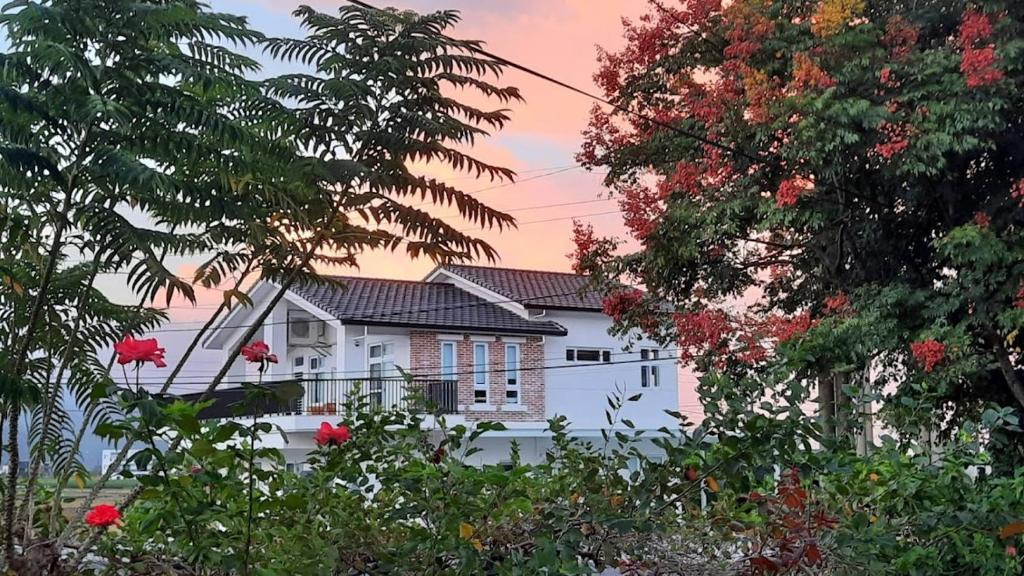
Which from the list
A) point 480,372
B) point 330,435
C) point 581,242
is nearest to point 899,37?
point 581,242

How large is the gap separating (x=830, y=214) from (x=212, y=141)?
171 inches

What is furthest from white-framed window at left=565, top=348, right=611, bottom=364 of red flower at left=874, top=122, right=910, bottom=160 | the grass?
the grass

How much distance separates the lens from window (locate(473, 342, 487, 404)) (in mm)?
10656

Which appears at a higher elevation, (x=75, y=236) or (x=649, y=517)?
(x=75, y=236)

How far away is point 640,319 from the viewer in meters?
6.72

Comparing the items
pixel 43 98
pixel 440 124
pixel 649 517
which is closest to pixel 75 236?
pixel 43 98

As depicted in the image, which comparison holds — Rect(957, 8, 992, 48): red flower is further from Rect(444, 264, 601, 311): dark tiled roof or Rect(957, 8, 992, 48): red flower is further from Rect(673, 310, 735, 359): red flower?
Rect(444, 264, 601, 311): dark tiled roof

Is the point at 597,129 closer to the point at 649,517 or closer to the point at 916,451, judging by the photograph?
the point at 916,451

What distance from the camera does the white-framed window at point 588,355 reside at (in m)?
11.4

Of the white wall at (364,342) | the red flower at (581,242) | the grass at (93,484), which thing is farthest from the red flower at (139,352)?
the white wall at (364,342)

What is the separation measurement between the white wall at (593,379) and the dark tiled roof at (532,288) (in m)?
0.15

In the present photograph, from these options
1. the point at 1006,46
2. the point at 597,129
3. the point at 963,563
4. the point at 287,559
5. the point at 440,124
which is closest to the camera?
the point at 287,559

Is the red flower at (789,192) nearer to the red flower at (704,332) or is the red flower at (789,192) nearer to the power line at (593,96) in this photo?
the power line at (593,96)

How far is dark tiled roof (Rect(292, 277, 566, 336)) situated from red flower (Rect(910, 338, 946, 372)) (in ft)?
19.6
